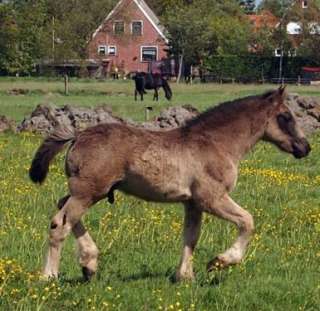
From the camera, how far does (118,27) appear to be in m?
103

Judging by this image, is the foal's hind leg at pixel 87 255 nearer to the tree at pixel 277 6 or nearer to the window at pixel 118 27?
the window at pixel 118 27

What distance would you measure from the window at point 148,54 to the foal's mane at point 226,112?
344ft

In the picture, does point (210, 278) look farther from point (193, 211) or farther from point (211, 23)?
point (211, 23)

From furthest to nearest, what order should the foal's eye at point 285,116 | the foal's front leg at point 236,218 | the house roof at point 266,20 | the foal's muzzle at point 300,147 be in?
1. the house roof at point 266,20
2. the foal's muzzle at point 300,147
3. the foal's eye at point 285,116
4. the foal's front leg at point 236,218

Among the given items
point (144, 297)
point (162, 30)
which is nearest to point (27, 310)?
point (144, 297)

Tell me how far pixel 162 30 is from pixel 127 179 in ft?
345

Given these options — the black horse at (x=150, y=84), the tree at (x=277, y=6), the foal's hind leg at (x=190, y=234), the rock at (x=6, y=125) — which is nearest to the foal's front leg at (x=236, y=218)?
the foal's hind leg at (x=190, y=234)

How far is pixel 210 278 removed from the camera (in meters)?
9.20

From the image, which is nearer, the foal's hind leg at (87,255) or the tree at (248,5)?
the foal's hind leg at (87,255)

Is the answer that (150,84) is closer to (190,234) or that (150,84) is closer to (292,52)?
(292,52)

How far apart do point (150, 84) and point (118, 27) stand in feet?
148

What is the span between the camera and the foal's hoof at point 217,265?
902 centimetres

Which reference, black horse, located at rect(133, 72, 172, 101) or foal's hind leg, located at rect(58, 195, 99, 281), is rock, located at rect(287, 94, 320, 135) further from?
foal's hind leg, located at rect(58, 195, 99, 281)

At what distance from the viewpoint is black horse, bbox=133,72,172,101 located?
5506 cm
